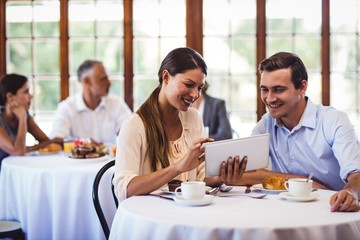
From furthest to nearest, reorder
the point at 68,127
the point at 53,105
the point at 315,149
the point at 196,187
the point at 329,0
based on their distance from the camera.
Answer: the point at 53,105
the point at 329,0
the point at 68,127
the point at 315,149
the point at 196,187

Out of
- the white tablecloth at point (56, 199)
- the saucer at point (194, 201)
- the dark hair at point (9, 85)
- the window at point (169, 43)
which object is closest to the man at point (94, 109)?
the window at point (169, 43)

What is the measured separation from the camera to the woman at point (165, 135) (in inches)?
88.5

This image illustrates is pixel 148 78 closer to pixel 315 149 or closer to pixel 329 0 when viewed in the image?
pixel 329 0

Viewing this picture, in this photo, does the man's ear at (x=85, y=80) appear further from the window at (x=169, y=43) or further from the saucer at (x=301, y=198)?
the saucer at (x=301, y=198)

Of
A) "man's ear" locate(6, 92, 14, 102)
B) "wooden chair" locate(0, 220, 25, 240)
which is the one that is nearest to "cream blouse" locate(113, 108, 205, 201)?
"wooden chair" locate(0, 220, 25, 240)

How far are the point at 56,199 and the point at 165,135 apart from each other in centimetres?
116

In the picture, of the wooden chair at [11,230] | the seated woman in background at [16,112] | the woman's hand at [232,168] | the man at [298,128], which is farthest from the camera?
the seated woman in background at [16,112]

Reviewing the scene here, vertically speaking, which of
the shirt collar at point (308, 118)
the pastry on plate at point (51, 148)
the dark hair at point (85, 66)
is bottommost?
the pastry on plate at point (51, 148)

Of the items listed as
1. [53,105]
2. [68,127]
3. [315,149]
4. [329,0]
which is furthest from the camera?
[53,105]

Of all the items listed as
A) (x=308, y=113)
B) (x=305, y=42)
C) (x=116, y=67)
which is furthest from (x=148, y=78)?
(x=308, y=113)

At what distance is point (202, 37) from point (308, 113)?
115 inches

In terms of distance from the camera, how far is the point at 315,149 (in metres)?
2.67

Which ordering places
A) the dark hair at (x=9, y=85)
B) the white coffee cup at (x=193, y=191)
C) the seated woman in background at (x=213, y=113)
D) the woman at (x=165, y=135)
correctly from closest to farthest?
the white coffee cup at (x=193, y=191) → the woman at (x=165, y=135) → the dark hair at (x=9, y=85) → the seated woman in background at (x=213, y=113)

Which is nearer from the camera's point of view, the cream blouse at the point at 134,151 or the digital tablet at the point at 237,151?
the digital tablet at the point at 237,151
